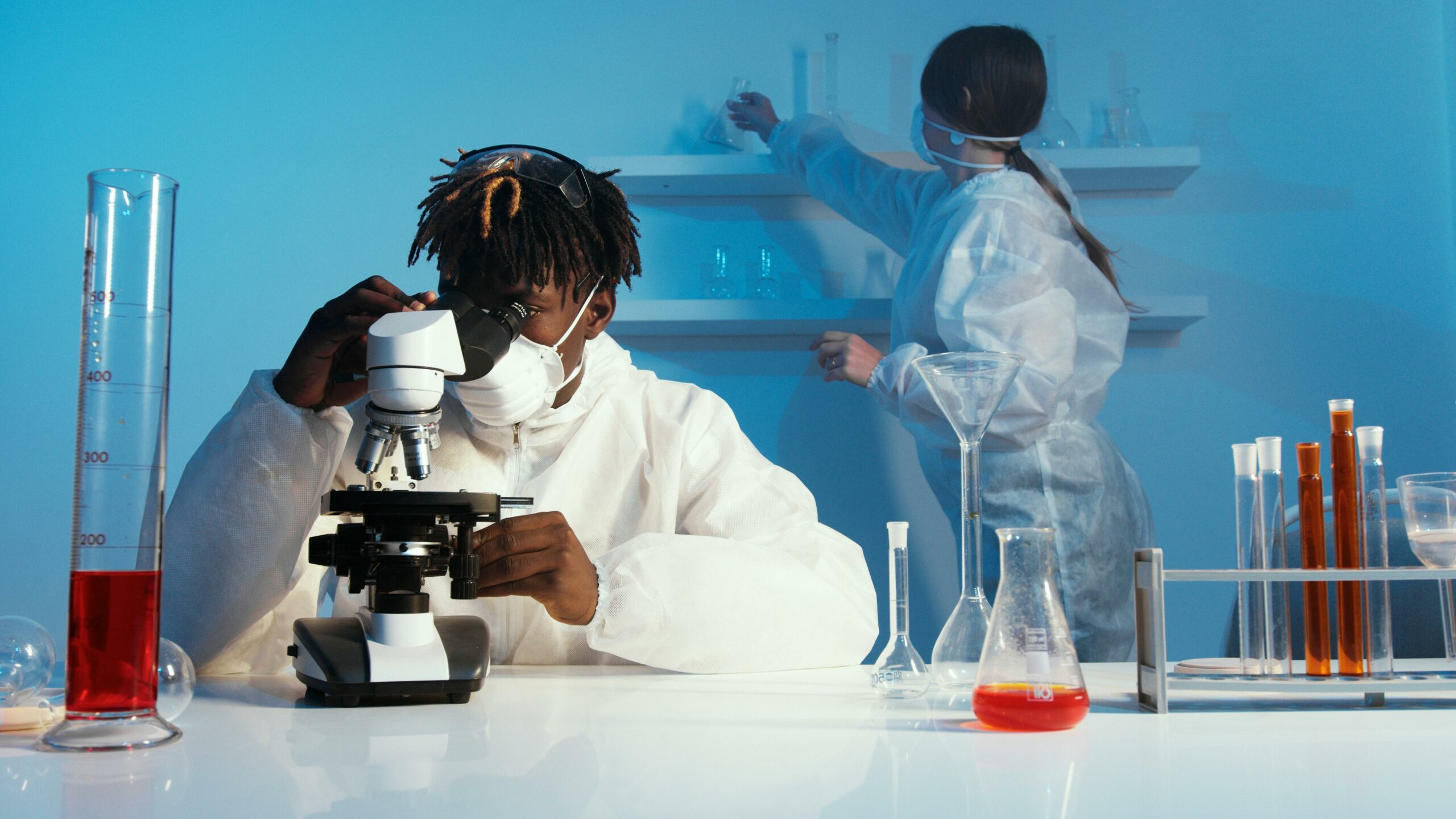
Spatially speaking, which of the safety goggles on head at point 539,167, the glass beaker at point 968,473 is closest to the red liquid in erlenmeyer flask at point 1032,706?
the glass beaker at point 968,473

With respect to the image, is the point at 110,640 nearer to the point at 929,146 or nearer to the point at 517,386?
the point at 517,386

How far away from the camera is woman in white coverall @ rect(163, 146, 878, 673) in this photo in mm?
1201

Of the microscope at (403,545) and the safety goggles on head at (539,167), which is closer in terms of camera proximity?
the microscope at (403,545)

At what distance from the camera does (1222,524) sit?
2.75 m

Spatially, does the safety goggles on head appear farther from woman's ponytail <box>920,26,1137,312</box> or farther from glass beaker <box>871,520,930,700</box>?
woman's ponytail <box>920,26,1137,312</box>

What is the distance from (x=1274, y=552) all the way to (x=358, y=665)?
814mm

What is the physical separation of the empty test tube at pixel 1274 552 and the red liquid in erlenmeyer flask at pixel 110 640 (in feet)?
2.93

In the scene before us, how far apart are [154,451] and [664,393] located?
970 millimetres

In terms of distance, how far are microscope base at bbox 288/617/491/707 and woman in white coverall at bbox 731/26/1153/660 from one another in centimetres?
158

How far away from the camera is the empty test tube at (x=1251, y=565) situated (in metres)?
0.95

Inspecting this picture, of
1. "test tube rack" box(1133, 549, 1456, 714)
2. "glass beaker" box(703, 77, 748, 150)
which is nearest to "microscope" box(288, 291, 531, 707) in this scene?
"test tube rack" box(1133, 549, 1456, 714)

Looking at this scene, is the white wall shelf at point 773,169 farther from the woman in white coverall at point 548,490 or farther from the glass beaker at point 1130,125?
the woman in white coverall at point 548,490

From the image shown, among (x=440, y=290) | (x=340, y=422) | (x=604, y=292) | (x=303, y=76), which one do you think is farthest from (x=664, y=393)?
(x=303, y=76)

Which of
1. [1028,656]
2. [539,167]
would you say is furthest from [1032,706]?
[539,167]
